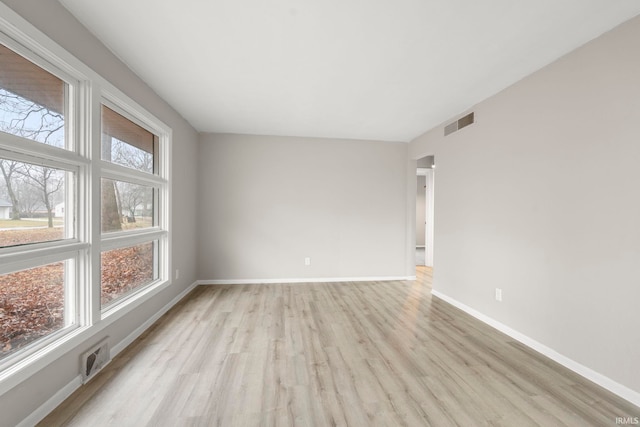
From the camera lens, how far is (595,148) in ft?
A: 6.23

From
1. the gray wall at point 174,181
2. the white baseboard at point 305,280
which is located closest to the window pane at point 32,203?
the gray wall at point 174,181

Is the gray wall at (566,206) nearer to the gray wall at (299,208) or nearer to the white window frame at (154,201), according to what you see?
the gray wall at (299,208)

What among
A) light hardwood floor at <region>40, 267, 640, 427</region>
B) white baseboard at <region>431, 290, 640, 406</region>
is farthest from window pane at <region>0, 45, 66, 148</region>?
white baseboard at <region>431, 290, 640, 406</region>

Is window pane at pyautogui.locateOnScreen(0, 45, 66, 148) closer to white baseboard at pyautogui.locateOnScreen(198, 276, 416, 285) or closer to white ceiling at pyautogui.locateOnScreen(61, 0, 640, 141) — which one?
white ceiling at pyautogui.locateOnScreen(61, 0, 640, 141)

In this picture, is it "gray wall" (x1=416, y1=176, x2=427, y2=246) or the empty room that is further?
"gray wall" (x1=416, y1=176, x2=427, y2=246)

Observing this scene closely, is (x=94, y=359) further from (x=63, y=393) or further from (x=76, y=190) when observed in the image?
(x=76, y=190)

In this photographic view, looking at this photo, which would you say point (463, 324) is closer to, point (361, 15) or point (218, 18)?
point (361, 15)

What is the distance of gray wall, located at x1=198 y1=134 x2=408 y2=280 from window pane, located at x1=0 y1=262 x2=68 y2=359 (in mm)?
2603

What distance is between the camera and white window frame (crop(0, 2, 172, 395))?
4.52 ft

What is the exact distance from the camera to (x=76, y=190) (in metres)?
1.83

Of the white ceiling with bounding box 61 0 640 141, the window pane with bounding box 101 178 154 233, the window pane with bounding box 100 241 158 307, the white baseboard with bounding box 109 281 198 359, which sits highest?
the white ceiling with bounding box 61 0 640 141

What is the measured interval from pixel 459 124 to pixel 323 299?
303cm

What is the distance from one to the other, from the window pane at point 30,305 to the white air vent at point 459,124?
4.23 meters

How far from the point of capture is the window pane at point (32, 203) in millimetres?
1396
